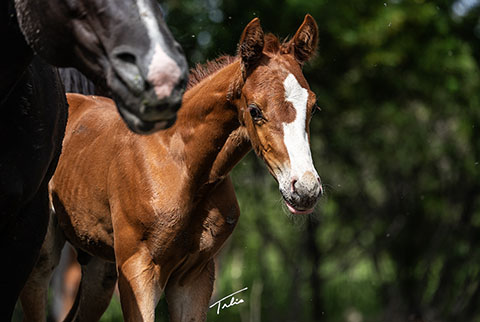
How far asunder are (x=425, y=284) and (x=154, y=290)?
587 centimetres

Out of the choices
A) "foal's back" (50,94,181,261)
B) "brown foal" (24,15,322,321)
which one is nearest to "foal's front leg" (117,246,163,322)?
"brown foal" (24,15,322,321)

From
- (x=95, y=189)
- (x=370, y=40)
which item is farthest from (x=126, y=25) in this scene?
(x=370, y=40)

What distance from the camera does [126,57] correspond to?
204 cm

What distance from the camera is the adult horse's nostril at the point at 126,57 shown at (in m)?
2.03

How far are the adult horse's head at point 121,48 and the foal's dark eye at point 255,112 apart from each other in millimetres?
1531

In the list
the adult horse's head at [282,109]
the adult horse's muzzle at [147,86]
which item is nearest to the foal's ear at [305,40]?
the adult horse's head at [282,109]

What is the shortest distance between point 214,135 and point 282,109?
0.52 metres

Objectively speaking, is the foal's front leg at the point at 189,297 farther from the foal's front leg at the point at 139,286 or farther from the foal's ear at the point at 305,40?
the foal's ear at the point at 305,40

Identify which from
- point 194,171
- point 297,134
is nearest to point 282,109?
point 297,134

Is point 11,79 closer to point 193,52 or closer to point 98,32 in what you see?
point 98,32

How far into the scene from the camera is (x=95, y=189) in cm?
430

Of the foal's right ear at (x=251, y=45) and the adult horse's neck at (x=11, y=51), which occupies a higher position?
the adult horse's neck at (x=11, y=51)

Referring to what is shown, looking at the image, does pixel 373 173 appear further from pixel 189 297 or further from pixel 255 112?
pixel 255 112

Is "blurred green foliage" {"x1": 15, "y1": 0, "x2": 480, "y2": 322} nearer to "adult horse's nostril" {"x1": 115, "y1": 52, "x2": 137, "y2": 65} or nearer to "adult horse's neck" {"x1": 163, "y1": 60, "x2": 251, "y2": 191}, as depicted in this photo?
"adult horse's neck" {"x1": 163, "y1": 60, "x2": 251, "y2": 191}
